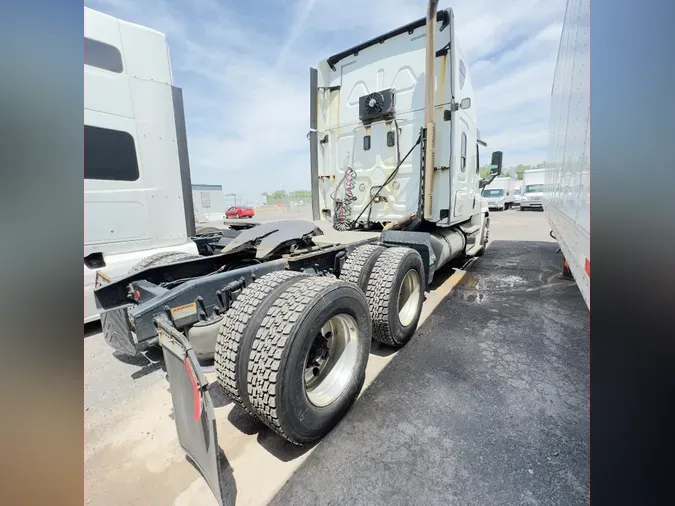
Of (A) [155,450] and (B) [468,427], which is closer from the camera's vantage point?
(A) [155,450]

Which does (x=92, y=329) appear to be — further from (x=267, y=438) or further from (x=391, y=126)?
(x=391, y=126)

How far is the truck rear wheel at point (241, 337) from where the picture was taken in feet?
6.54

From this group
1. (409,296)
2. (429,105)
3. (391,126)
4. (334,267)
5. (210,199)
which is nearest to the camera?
(334,267)

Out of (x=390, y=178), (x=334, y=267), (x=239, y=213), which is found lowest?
(x=334, y=267)

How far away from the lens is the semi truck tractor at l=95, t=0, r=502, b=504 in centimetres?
192

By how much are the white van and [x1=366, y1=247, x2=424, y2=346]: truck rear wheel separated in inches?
121

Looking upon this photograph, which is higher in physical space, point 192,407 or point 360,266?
point 360,266

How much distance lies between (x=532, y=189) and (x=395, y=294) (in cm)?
3044

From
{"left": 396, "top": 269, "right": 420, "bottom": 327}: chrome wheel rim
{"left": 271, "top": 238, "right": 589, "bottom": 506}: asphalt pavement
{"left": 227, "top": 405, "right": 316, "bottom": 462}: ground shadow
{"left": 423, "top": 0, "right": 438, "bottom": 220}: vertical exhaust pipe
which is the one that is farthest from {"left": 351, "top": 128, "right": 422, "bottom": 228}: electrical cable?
{"left": 227, "top": 405, "right": 316, "bottom": 462}: ground shadow

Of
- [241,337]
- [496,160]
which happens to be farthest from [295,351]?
[496,160]

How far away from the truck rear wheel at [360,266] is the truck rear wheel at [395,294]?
59mm

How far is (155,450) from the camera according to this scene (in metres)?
2.13
